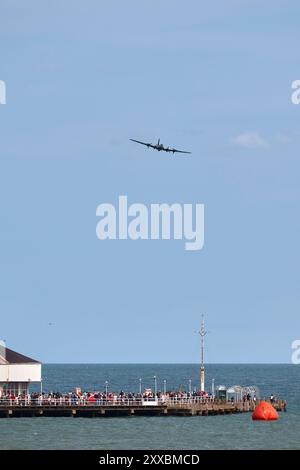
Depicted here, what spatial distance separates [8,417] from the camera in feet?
438

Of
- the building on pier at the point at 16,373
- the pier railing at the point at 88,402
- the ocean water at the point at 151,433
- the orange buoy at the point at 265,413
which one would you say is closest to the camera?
the ocean water at the point at 151,433

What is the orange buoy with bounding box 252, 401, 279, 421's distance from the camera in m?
134

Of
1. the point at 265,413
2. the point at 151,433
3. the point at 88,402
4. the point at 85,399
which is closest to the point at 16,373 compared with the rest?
the point at 85,399

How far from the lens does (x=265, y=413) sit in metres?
134

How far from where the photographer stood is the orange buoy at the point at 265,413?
441 ft

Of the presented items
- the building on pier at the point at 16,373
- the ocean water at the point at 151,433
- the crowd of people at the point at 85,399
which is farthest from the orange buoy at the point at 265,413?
the building on pier at the point at 16,373

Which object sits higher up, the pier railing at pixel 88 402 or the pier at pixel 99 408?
the pier railing at pixel 88 402

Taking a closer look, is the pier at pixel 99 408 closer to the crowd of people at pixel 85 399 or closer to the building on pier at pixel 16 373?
the crowd of people at pixel 85 399

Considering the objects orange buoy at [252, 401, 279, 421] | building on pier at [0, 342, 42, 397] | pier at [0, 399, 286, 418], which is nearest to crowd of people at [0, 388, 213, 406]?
pier at [0, 399, 286, 418]

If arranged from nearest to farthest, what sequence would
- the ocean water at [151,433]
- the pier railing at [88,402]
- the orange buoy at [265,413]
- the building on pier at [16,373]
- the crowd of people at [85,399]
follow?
the ocean water at [151,433] < the orange buoy at [265,413] < the pier railing at [88,402] < the crowd of people at [85,399] < the building on pier at [16,373]

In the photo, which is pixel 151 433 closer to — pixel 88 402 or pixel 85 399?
pixel 88 402

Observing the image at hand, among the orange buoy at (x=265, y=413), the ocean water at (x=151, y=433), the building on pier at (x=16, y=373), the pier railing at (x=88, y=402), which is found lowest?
the ocean water at (x=151, y=433)

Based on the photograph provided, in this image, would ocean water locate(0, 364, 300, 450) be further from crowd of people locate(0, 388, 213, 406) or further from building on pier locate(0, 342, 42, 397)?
building on pier locate(0, 342, 42, 397)
